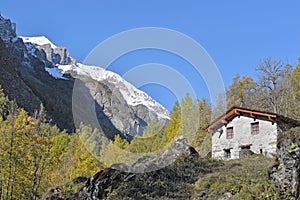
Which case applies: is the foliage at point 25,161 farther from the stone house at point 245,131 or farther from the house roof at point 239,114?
the house roof at point 239,114

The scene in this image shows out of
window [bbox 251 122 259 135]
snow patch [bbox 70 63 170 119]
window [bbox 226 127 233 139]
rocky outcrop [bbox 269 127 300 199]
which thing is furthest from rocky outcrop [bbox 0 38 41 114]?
rocky outcrop [bbox 269 127 300 199]

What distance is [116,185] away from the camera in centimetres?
1598

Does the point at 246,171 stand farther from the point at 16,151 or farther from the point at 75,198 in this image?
the point at 16,151

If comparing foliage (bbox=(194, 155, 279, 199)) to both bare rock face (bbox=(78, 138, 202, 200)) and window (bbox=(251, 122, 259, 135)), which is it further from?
window (bbox=(251, 122, 259, 135))

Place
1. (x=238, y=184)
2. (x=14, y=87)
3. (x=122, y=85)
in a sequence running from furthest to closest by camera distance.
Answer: (x=14, y=87), (x=122, y=85), (x=238, y=184)

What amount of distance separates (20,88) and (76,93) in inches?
3502

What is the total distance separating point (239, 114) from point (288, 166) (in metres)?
17.2

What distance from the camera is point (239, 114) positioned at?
94.0 ft

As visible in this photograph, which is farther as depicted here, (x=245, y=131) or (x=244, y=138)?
(x=245, y=131)

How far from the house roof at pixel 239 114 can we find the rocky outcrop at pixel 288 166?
1468 centimetres

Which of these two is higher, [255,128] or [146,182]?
[255,128]

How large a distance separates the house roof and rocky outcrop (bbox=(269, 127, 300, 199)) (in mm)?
14681

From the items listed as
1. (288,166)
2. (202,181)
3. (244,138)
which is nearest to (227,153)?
(244,138)

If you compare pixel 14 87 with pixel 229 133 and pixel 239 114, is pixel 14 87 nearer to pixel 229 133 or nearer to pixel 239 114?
pixel 229 133
